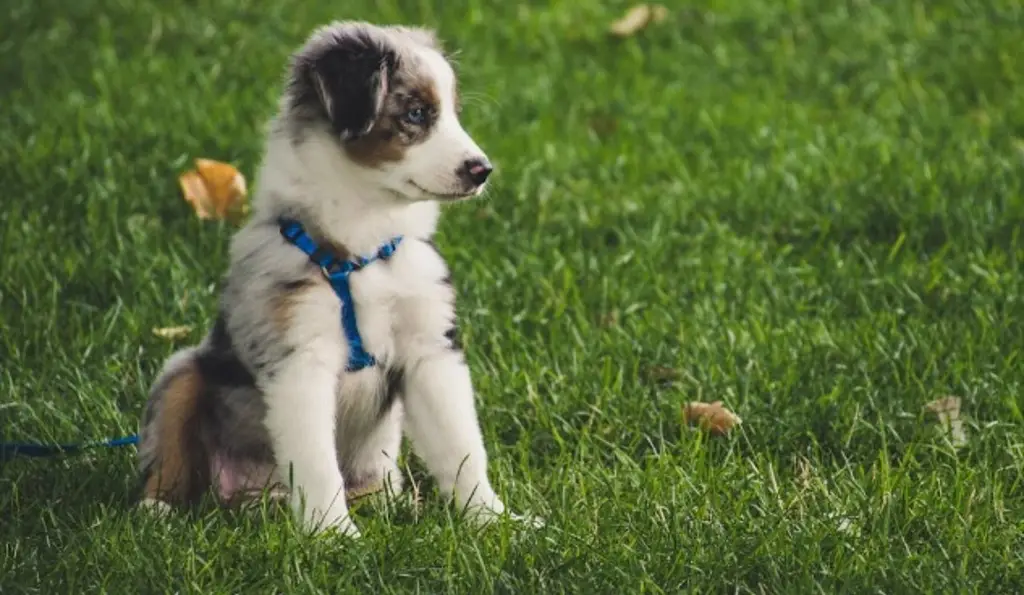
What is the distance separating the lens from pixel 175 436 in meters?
3.96

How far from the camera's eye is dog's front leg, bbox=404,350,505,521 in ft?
12.8

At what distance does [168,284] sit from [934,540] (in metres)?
2.68

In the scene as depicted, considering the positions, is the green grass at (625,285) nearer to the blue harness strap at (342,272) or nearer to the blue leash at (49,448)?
the blue leash at (49,448)

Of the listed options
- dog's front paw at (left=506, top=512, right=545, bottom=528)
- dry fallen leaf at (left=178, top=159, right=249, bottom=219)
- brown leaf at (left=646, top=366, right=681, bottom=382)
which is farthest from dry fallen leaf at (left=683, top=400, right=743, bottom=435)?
dry fallen leaf at (left=178, top=159, right=249, bottom=219)

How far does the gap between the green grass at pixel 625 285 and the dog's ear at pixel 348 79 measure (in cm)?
94

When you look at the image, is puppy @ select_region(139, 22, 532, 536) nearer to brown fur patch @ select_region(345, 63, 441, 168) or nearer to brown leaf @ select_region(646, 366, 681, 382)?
brown fur patch @ select_region(345, 63, 441, 168)

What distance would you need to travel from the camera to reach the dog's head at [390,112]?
373cm

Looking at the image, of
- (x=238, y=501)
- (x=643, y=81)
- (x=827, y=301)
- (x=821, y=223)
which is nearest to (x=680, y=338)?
(x=827, y=301)

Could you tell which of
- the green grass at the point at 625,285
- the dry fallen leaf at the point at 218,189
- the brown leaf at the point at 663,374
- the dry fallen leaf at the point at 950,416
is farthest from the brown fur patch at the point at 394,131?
the dry fallen leaf at the point at 218,189

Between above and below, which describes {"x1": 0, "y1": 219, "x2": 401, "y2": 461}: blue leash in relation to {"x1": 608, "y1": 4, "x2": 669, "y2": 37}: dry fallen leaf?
above

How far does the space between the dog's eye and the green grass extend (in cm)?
93

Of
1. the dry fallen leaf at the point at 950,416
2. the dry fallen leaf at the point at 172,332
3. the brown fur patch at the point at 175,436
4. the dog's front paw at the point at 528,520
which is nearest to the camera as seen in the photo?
the dog's front paw at the point at 528,520

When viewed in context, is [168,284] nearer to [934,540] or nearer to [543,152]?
[543,152]

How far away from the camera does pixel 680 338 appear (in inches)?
198
